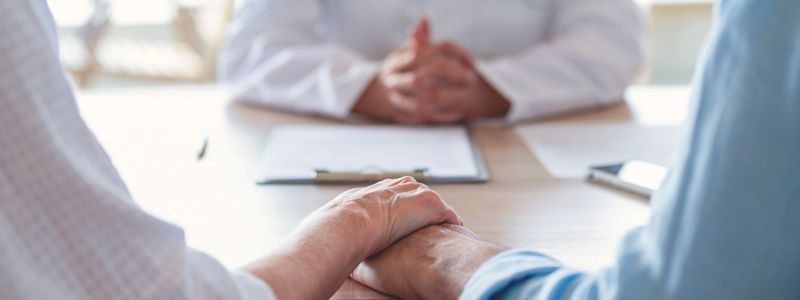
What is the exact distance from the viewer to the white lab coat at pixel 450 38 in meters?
1.44

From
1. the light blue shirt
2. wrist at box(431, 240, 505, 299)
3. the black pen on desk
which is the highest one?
the light blue shirt

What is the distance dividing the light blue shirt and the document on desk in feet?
1.79

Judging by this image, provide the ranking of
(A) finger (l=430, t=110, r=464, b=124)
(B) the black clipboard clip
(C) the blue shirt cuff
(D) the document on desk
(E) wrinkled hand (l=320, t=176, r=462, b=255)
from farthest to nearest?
(A) finger (l=430, t=110, r=464, b=124)
(D) the document on desk
(B) the black clipboard clip
(E) wrinkled hand (l=320, t=176, r=462, b=255)
(C) the blue shirt cuff

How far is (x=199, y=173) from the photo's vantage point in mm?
1065

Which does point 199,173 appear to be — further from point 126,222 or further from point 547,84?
point 547,84

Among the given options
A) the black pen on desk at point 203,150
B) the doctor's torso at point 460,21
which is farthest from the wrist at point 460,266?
the doctor's torso at point 460,21

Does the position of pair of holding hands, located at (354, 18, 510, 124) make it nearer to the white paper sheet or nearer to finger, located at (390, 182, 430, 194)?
the white paper sheet

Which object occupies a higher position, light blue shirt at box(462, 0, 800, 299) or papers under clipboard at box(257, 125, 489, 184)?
light blue shirt at box(462, 0, 800, 299)

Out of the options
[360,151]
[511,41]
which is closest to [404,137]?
[360,151]

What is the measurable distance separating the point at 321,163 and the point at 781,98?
0.70m

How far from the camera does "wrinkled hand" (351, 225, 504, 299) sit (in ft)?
2.28

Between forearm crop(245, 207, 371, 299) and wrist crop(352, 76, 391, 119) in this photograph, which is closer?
forearm crop(245, 207, 371, 299)

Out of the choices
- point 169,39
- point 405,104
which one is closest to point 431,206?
point 405,104

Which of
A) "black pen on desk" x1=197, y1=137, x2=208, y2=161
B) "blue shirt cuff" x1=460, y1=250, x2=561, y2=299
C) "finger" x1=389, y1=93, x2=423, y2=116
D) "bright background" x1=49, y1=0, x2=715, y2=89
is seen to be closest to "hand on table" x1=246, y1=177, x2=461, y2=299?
"blue shirt cuff" x1=460, y1=250, x2=561, y2=299
